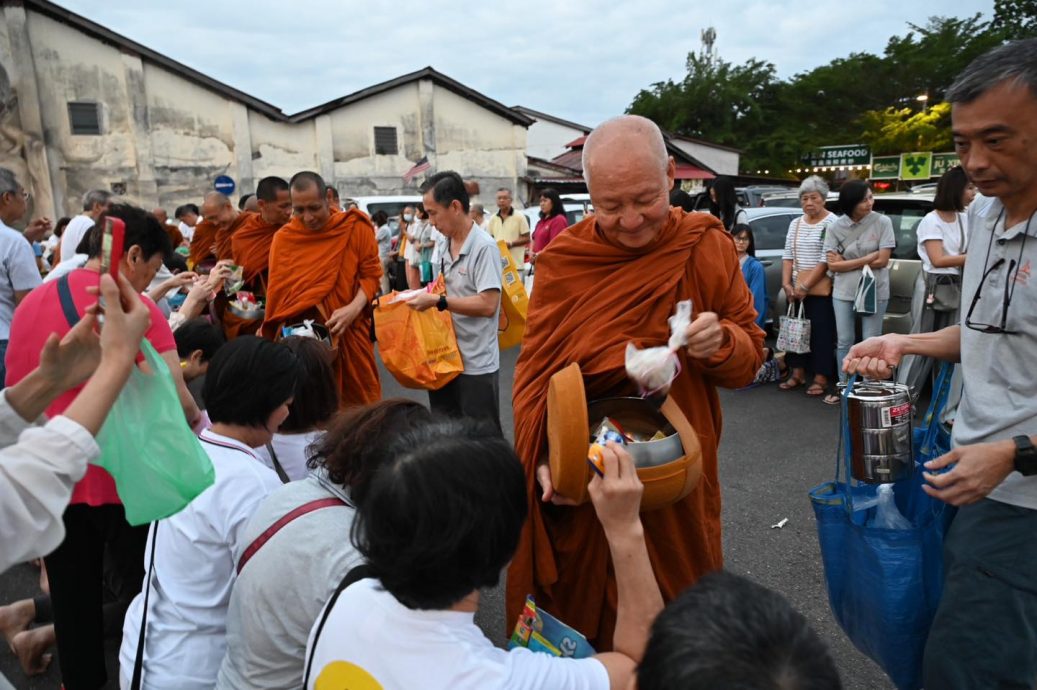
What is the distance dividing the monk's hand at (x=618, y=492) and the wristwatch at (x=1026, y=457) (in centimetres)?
89

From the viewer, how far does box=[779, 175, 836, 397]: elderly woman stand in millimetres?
6152

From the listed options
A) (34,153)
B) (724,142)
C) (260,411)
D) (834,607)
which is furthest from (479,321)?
(724,142)

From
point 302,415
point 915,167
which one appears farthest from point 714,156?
point 302,415

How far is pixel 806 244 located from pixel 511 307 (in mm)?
3189

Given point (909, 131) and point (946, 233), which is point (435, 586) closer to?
point (946, 233)

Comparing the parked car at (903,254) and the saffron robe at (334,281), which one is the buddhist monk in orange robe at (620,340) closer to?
the saffron robe at (334,281)

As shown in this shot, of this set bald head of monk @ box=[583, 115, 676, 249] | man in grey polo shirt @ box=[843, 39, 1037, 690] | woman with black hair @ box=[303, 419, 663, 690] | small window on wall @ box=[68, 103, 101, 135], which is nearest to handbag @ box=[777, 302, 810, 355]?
man in grey polo shirt @ box=[843, 39, 1037, 690]

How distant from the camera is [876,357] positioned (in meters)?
1.97

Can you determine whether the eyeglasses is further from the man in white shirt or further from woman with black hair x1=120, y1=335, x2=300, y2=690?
the man in white shirt

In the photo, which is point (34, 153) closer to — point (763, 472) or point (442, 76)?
point (442, 76)

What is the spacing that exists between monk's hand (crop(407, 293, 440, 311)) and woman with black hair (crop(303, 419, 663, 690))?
2.61 meters

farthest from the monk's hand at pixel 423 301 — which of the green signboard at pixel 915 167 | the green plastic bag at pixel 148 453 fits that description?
the green signboard at pixel 915 167

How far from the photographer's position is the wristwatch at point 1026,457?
1.57 metres

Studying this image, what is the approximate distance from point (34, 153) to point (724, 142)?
35.3 m
